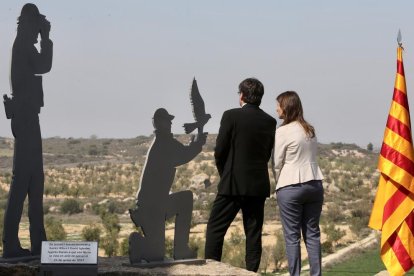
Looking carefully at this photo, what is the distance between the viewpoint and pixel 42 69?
10.8 meters

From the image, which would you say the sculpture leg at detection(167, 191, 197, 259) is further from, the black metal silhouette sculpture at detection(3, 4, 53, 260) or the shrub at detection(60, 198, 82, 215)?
the shrub at detection(60, 198, 82, 215)

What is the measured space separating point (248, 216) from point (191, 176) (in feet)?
135

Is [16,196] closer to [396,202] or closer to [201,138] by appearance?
[201,138]

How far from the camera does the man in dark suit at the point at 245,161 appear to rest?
946 cm

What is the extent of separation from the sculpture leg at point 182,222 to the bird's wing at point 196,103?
87 cm

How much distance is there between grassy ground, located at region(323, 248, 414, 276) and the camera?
16.0 meters

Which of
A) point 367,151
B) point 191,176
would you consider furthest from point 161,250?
point 367,151

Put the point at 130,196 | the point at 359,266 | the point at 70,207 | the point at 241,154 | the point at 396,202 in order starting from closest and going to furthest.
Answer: the point at 241,154 → the point at 396,202 → the point at 359,266 → the point at 70,207 → the point at 130,196

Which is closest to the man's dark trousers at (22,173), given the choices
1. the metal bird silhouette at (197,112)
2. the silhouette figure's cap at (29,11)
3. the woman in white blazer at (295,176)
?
the silhouette figure's cap at (29,11)

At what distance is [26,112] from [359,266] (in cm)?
837

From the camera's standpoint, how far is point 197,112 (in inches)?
438

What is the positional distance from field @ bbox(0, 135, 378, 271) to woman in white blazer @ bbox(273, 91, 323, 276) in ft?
34.0

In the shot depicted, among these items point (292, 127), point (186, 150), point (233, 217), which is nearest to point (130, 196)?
point (186, 150)

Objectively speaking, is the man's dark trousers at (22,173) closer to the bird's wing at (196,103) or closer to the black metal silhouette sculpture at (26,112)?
the black metal silhouette sculpture at (26,112)
